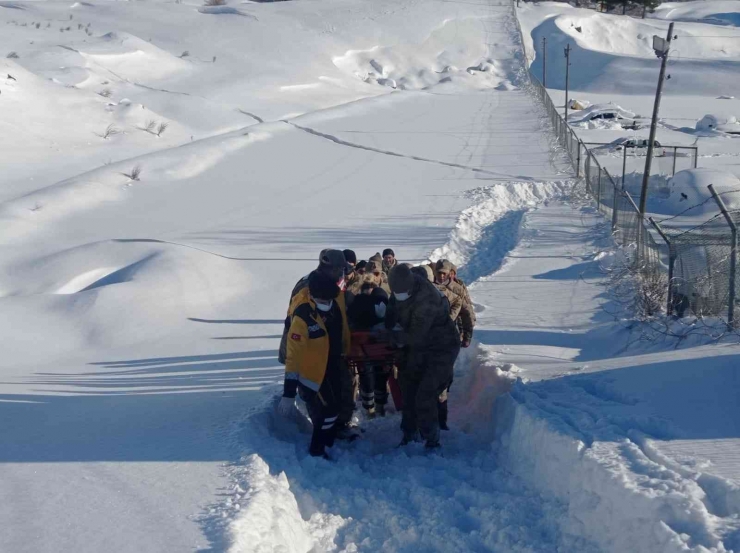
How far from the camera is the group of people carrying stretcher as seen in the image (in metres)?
6.72

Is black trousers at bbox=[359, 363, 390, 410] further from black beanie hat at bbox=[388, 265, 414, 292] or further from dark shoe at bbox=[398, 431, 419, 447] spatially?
black beanie hat at bbox=[388, 265, 414, 292]

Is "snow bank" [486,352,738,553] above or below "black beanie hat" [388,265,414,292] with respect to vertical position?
below

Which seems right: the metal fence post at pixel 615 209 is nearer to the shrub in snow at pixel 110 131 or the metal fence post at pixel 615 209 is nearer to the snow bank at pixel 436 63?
the shrub in snow at pixel 110 131

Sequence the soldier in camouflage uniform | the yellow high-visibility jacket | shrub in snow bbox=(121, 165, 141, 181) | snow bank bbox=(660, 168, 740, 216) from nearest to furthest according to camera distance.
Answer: the yellow high-visibility jacket → the soldier in camouflage uniform → shrub in snow bbox=(121, 165, 141, 181) → snow bank bbox=(660, 168, 740, 216)

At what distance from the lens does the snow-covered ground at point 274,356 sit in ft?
18.5

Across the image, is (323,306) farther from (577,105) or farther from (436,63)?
(436,63)

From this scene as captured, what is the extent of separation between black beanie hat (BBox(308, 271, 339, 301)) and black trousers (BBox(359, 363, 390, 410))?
1.37 meters

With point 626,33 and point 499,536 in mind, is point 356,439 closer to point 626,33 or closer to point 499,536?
point 499,536

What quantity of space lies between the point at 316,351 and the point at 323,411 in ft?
1.84

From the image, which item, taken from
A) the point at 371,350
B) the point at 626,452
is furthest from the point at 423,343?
the point at 626,452

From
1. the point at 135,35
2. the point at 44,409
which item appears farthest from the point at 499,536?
the point at 135,35

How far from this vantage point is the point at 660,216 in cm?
2377

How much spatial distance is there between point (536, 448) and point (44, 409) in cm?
433

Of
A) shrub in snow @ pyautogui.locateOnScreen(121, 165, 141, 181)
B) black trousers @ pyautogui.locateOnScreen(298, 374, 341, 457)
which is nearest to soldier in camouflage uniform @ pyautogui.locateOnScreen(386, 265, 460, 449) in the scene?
black trousers @ pyautogui.locateOnScreen(298, 374, 341, 457)
